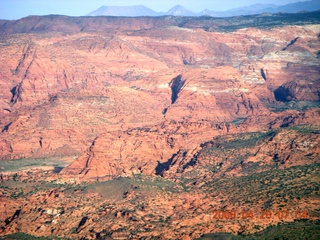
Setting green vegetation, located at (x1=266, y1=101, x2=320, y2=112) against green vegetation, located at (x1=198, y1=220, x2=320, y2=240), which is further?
green vegetation, located at (x1=266, y1=101, x2=320, y2=112)

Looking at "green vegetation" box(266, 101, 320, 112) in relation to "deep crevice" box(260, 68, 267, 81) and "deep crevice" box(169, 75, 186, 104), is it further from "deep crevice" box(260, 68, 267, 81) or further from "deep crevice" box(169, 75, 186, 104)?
"deep crevice" box(260, 68, 267, 81)

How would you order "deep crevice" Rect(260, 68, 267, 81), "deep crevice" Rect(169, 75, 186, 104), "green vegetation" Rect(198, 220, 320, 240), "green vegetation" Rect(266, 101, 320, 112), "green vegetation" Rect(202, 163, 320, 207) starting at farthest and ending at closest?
"deep crevice" Rect(260, 68, 267, 81)
"deep crevice" Rect(169, 75, 186, 104)
"green vegetation" Rect(266, 101, 320, 112)
"green vegetation" Rect(202, 163, 320, 207)
"green vegetation" Rect(198, 220, 320, 240)

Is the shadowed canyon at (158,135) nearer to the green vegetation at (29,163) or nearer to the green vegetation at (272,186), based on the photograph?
the green vegetation at (272,186)

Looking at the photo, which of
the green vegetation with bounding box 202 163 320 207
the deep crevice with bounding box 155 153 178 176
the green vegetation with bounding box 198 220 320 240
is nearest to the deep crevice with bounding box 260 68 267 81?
the deep crevice with bounding box 155 153 178 176

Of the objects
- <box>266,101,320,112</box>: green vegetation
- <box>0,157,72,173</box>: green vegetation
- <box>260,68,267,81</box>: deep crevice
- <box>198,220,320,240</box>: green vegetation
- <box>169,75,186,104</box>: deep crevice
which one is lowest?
<box>266,101,320,112</box>: green vegetation

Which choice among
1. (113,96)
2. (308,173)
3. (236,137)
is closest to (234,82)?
(113,96)

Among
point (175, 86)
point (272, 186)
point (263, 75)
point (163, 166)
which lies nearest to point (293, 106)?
point (175, 86)

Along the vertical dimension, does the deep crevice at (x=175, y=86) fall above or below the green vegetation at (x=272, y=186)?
below

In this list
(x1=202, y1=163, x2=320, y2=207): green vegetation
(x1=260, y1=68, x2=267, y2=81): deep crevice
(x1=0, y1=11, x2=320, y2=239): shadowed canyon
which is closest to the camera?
(x1=0, y1=11, x2=320, y2=239): shadowed canyon

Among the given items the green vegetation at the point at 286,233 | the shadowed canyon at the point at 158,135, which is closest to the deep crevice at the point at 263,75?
the shadowed canyon at the point at 158,135
